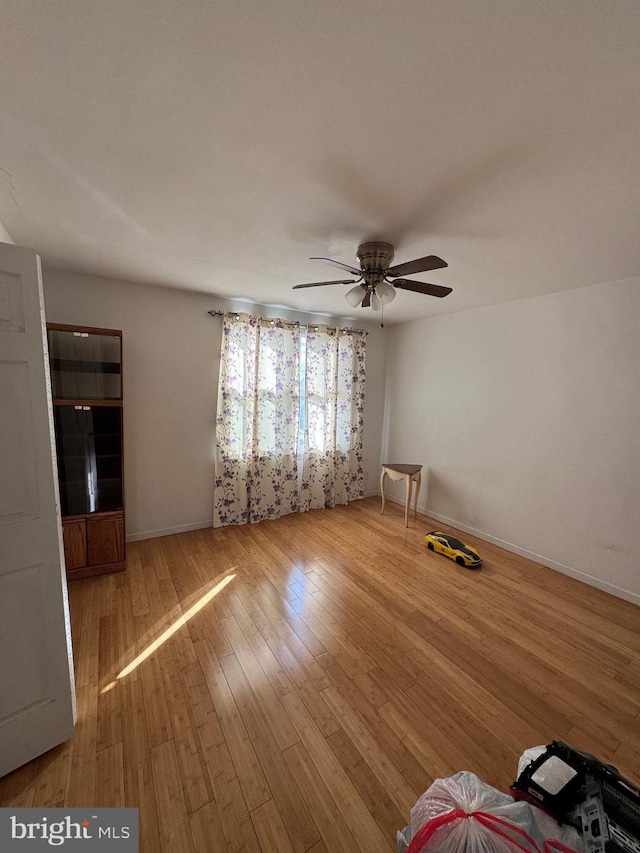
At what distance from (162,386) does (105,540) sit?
1.49 meters

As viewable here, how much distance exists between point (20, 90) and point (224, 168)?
657 millimetres

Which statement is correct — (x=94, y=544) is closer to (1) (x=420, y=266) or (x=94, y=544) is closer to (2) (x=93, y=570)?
(2) (x=93, y=570)

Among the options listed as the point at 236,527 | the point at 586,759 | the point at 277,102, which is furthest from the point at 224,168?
the point at 236,527

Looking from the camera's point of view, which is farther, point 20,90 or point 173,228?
point 173,228

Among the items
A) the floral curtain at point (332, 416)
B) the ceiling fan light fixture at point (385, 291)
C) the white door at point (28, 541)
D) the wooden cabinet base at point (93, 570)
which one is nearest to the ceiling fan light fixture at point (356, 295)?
the ceiling fan light fixture at point (385, 291)

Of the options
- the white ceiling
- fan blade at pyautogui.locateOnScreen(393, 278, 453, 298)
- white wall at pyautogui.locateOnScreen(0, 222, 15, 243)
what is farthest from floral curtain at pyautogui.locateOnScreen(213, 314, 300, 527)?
fan blade at pyautogui.locateOnScreen(393, 278, 453, 298)

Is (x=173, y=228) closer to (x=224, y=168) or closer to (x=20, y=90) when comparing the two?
(x=224, y=168)

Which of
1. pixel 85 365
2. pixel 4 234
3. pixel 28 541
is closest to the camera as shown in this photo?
pixel 28 541

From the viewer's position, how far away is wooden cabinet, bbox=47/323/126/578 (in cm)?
258

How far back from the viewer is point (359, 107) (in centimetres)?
106

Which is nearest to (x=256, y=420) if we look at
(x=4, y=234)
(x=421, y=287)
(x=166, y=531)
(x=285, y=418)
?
(x=285, y=418)

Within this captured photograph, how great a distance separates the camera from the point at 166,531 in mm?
3389

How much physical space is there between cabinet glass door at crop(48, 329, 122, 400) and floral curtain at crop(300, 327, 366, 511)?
2021 millimetres

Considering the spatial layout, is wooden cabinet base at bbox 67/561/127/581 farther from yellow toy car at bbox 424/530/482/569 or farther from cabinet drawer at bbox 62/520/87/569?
yellow toy car at bbox 424/530/482/569
